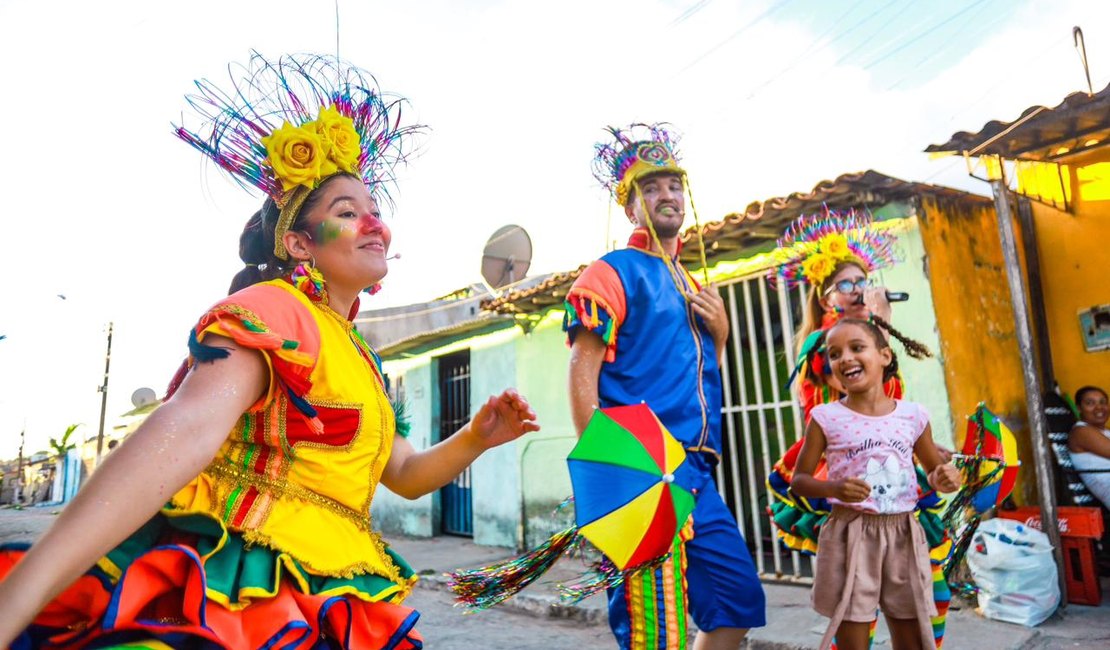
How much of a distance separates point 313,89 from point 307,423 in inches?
36.1

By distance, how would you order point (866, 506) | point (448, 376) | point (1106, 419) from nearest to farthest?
point (866, 506)
point (1106, 419)
point (448, 376)

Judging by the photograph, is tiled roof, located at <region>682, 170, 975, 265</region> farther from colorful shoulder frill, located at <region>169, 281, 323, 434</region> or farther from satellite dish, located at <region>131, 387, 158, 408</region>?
satellite dish, located at <region>131, 387, 158, 408</region>

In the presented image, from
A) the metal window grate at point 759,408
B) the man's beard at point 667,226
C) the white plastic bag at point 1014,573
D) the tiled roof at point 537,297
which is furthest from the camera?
the tiled roof at point 537,297

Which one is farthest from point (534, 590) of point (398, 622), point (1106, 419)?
point (398, 622)

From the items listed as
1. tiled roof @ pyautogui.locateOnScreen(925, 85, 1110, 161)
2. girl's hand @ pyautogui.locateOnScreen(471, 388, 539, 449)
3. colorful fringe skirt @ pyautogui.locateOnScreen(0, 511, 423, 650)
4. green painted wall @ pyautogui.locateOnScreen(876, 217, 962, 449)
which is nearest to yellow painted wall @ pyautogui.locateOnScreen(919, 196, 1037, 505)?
green painted wall @ pyautogui.locateOnScreen(876, 217, 962, 449)

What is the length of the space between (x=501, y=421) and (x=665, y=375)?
86cm

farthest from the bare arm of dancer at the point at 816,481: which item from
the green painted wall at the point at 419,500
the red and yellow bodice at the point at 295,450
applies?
the green painted wall at the point at 419,500

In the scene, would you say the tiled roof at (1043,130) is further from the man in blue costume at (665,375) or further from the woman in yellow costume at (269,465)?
the woman in yellow costume at (269,465)

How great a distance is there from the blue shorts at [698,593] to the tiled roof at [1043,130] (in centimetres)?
401

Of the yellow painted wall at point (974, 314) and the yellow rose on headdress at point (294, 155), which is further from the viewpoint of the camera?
the yellow painted wall at point (974, 314)

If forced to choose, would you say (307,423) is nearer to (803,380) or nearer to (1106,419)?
(803,380)

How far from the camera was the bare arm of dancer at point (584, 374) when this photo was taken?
2.40 m

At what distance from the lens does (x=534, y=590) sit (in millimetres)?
6480

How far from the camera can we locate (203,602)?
1.13 metres
